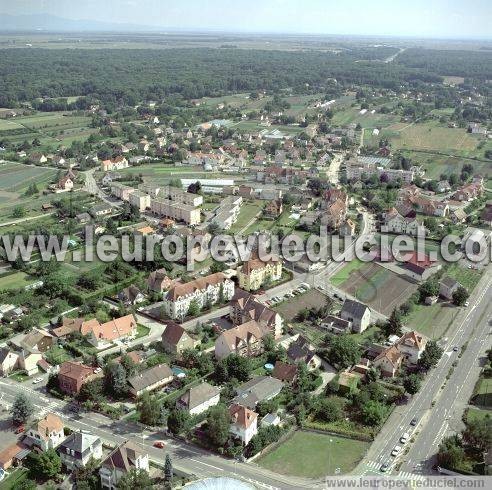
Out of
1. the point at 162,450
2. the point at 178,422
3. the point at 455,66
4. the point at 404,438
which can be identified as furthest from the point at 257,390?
the point at 455,66

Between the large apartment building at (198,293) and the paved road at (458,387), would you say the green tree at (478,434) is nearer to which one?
the paved road at (458,387)

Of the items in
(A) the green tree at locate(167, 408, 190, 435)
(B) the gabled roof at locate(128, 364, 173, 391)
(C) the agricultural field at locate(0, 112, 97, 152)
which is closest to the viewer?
(A) the green tree at locate(167, 408, 190, 435)

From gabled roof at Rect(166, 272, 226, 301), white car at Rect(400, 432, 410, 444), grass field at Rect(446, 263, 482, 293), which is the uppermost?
gabled roof at Rect(166, 272, 226, 301)

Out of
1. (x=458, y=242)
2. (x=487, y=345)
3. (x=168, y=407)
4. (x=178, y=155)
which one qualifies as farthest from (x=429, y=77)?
(x=168, y=407)

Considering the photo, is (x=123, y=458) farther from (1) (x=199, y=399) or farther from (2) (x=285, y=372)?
(2) (x=285, y=372)

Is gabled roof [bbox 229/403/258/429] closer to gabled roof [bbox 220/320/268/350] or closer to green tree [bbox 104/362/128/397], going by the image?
green tree [bbox 104/362/128/397]

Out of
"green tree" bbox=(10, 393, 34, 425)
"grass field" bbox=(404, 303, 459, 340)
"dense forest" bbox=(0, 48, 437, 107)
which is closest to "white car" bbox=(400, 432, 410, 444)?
"grass field" bbox=(404, 303, 459, 340)
